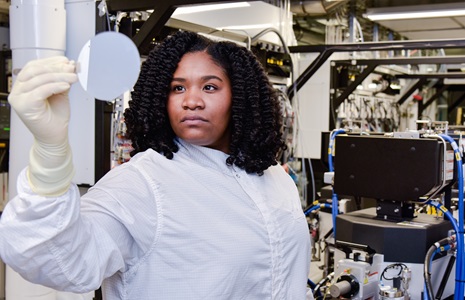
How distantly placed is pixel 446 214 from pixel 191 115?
6.35ft

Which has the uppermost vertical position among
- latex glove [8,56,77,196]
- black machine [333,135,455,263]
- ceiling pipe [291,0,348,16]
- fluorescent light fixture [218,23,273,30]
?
ceiling pipe [291,0,348,16]

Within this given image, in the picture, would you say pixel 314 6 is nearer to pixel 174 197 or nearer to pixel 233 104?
pixel 233 104

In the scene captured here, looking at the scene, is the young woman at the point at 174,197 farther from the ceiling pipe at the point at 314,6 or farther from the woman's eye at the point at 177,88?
the ceiling pipe at the point at 314,6

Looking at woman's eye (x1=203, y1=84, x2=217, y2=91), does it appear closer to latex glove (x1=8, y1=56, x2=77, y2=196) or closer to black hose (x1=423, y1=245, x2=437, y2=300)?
latex glove (x1=8, y1=56, x2=77, y2=196)

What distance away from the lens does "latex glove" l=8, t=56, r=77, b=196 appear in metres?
0.88

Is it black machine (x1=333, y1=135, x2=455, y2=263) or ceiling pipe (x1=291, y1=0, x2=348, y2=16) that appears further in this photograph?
ceiling pipe (x1=291, y1=0, x2=348, y2=16)

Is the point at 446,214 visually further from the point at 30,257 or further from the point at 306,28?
the point at 306,28

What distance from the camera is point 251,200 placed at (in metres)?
1.35

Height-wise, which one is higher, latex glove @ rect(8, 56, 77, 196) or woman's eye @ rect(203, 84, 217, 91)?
woman's eye @ rect(203, 84, 217, 91)

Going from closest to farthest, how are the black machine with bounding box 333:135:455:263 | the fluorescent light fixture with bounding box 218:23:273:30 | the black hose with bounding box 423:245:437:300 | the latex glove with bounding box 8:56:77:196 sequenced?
the latex glove with bounding box 8:56:77:196, the black hose with bounding box 423:245:437:300, the black machine with bounding box 333:135:455:263, the fluorescent light fixture with bounding box 218:23:273:30

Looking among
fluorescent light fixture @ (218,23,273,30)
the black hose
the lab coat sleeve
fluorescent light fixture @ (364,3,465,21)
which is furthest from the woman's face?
fluorescent light fixture @ (364,3,465,21)

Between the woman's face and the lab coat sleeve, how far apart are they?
337mm

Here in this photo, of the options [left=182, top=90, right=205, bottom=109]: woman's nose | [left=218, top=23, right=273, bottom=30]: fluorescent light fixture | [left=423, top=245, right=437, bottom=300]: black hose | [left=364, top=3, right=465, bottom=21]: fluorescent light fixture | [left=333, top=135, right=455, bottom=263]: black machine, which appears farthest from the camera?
[left=364, top=3, right=465, bottom=21]: fluorescent light fixture

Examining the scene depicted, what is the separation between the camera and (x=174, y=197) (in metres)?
1.21
